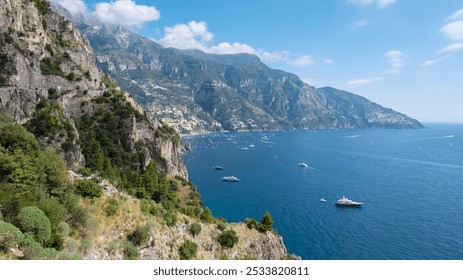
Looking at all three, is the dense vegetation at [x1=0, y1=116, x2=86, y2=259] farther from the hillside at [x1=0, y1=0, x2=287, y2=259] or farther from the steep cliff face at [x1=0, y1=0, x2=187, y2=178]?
the steep cliff face at [x1=0, y1=0, x2=187, y2=178]

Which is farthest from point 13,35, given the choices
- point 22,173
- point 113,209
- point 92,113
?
point 113,209

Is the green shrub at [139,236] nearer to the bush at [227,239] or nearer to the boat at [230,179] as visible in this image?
the bush at [227,239]

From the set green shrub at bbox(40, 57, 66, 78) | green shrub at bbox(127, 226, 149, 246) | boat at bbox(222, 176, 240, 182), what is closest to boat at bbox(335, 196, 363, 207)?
boat at bbox(222, 176, 240, 182)

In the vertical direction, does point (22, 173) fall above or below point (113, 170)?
above

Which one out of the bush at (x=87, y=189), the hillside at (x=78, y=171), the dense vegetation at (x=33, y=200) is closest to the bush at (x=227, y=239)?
the hillside at (x=78, y=171)
